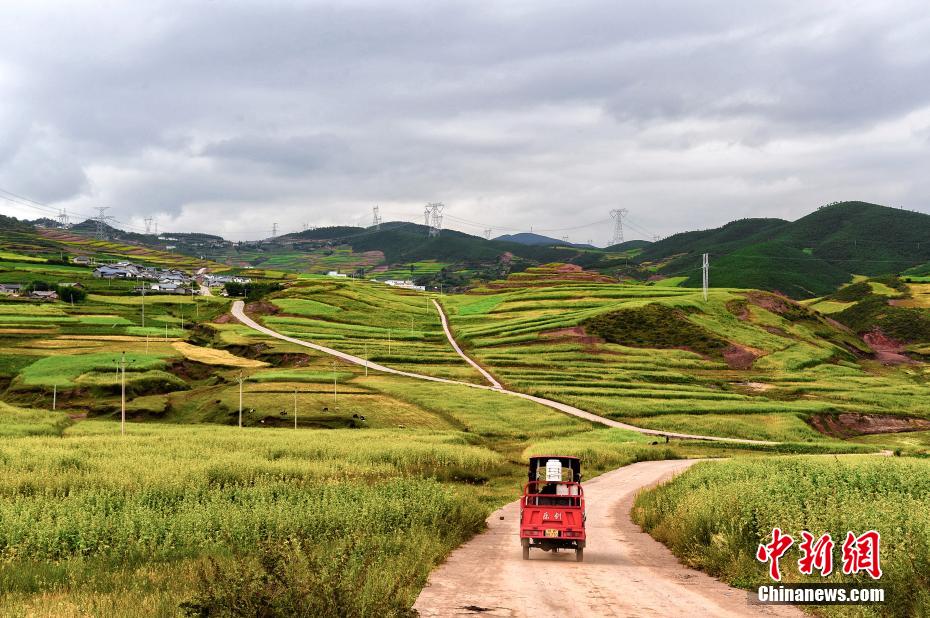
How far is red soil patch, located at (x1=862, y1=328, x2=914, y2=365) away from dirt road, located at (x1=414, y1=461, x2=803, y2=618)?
431 feet

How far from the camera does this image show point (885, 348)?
490 feet

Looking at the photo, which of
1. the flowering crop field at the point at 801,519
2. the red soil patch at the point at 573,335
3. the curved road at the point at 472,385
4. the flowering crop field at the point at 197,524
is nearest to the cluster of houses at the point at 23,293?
the curved road at the point at 472,385

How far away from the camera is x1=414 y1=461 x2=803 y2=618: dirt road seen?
17141 millimetres

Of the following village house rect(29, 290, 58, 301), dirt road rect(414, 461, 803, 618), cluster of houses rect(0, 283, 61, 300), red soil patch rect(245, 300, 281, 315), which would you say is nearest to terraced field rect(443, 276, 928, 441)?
red soil patch rect(245, 300, 281, 315)

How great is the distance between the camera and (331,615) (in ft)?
45.5

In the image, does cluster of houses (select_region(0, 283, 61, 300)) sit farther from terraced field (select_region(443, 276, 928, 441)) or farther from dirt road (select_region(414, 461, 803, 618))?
dirt road (select_region(414, 461, 803, 618))

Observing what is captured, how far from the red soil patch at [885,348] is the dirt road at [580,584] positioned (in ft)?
431

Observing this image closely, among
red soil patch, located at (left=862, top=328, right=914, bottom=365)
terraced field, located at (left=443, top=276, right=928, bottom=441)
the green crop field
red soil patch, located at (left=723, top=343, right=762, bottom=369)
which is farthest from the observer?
red soil patch, located at (left=862, top=328, right=914, bottom=365)

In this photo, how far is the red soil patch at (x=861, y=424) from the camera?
278 ft

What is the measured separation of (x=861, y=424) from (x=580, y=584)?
Answer: 81.1 metres

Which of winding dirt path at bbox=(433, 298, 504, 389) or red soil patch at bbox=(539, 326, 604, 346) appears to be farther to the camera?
red soil patch at bbox=(539, 326, 604, 346)

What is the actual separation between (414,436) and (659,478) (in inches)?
959

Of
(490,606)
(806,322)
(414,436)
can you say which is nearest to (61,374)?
(414,436)

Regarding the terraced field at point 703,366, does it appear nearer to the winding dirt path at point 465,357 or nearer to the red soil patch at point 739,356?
the red soil patch at point 739,356
